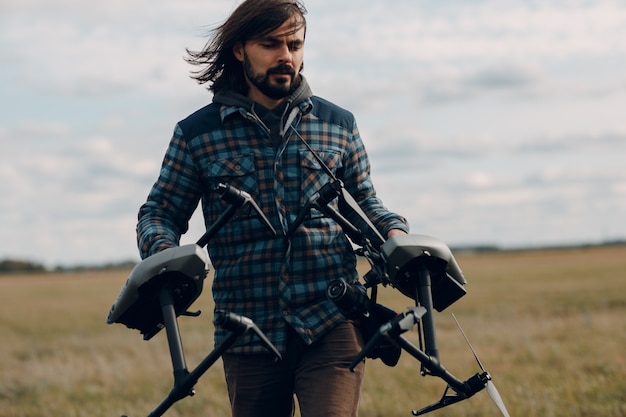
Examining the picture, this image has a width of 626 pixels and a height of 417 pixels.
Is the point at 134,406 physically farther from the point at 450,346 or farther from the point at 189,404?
the point at 450,346

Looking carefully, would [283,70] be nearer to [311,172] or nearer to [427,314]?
[311,172]

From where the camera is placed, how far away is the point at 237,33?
480 cm

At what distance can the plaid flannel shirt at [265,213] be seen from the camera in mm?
4719

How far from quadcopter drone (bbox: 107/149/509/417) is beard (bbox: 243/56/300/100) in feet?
2.15

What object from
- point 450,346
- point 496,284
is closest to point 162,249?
point 450,346

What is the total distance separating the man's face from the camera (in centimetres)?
461

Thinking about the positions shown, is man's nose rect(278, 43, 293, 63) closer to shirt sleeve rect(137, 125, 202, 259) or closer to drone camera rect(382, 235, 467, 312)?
shirt sleeve rect(137, 125, 202, 259)

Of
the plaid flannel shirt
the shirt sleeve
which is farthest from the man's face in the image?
the shirt sleeve

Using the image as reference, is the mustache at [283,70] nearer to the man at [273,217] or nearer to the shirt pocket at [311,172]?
the man at [273,217]

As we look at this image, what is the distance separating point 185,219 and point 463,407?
5.42 m

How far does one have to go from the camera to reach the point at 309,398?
15.1 feet

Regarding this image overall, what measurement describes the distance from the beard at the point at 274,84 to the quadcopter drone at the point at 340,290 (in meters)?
0.66

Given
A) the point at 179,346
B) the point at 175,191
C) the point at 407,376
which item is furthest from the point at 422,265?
the point at 407,376

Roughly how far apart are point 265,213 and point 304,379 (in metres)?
0.79
